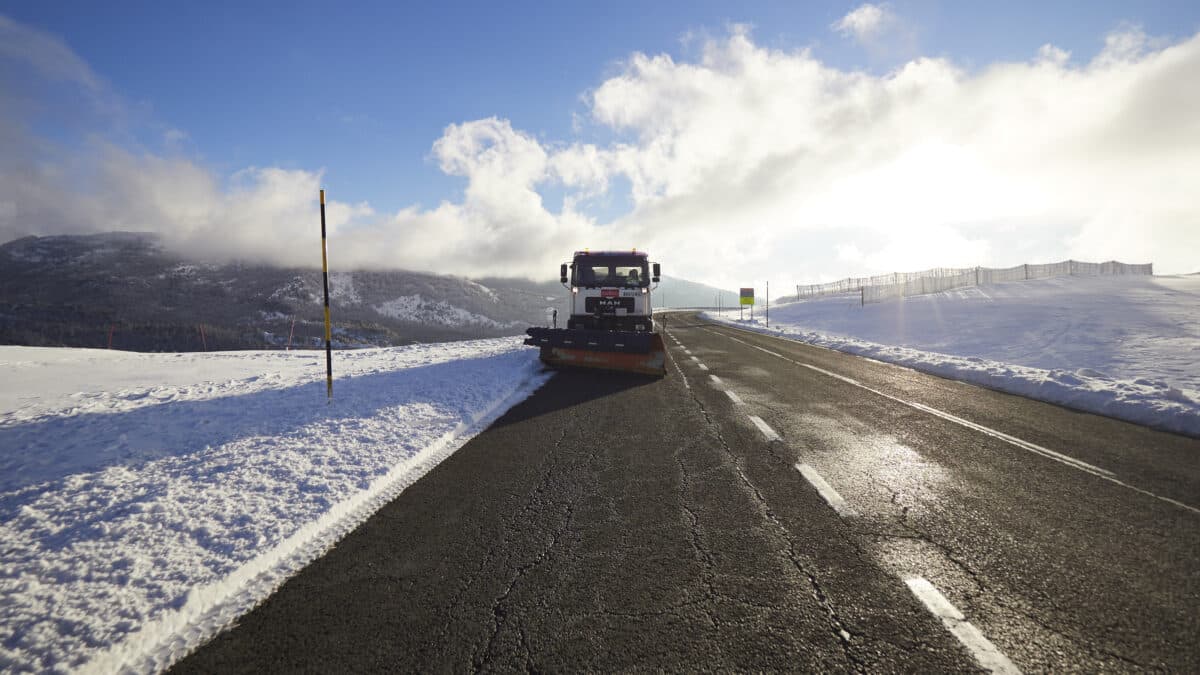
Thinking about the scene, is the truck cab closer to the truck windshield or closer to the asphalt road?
the truck windshield

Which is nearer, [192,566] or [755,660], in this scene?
[755,660]

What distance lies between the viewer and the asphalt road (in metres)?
2.05

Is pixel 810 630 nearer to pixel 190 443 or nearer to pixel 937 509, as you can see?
pixel 937 509

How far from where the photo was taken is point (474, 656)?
6.60 ft

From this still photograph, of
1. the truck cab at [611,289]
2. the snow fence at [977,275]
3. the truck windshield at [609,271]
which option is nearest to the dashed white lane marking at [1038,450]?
the truck cab at [611,289]

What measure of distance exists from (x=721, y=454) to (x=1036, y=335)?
20948 millimetres

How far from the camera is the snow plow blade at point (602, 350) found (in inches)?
399

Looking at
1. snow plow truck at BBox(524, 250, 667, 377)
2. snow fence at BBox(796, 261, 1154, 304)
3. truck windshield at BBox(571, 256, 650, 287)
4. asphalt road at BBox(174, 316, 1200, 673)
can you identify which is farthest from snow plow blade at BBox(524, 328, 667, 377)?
snow fence at BBox(796, 261, 1154, 304)

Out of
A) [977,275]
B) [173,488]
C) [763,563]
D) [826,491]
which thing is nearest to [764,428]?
[826,491]

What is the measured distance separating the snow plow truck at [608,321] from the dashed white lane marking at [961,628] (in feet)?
24.9

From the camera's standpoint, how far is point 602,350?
10.6 meters

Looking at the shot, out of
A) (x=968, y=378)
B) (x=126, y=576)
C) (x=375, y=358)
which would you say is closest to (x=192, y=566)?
(x=126, y=576)

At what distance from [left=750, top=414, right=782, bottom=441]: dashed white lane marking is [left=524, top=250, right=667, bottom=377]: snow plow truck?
3804 mm

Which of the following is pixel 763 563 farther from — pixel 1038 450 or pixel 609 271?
pixel 609 271
